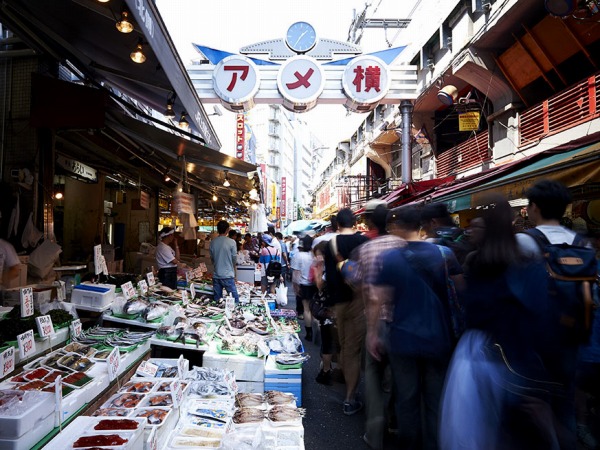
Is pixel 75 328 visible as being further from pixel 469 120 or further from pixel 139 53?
pixel 469 120

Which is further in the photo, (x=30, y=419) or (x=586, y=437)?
(x=586, y=437)

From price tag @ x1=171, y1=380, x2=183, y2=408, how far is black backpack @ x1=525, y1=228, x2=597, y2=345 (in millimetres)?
3034

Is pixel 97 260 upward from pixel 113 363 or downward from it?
upward

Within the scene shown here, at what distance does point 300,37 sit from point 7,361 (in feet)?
43.5

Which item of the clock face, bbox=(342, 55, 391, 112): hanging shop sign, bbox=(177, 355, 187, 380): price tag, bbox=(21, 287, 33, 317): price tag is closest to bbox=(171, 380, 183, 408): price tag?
bbox=(177, 355, 187, 380): price tag

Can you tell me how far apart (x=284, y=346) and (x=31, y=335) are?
288cm

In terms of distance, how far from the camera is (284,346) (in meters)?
5.23

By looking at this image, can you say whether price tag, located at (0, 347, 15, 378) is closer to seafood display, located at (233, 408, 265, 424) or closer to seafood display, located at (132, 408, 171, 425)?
seafood display, located at (132, 408, 171, 425)

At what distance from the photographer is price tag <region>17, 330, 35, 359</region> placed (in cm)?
346

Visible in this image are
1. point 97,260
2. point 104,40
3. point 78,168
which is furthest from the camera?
point 78,168

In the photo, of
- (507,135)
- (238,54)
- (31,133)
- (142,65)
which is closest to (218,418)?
(142,65)

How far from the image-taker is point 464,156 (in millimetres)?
12844

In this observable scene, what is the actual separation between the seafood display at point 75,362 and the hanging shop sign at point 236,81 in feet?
34.6

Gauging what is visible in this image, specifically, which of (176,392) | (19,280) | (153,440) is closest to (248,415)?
(176,392)
